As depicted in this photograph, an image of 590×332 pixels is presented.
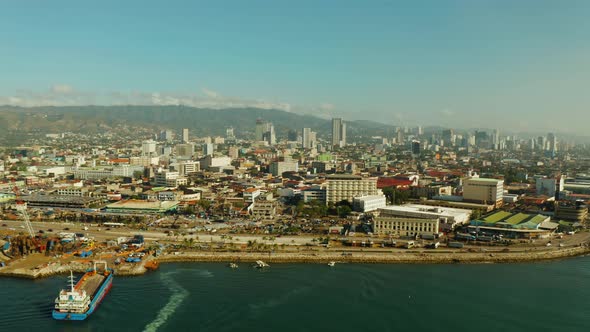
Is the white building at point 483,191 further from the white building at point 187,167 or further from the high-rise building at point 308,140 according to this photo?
the high-rise building at point 308,140

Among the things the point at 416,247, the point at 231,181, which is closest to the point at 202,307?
the point at 416,247

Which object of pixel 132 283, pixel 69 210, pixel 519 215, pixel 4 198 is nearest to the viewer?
pixel 132 283

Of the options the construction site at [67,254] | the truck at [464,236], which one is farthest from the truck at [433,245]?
the construction site at [67,254]

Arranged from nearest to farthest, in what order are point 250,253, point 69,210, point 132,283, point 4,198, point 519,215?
point 132,283 → point 250,253 → point 519,215 → point 69,210 → point 4,198

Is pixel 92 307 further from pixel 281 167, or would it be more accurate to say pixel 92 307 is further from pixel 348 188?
pixel 281 167

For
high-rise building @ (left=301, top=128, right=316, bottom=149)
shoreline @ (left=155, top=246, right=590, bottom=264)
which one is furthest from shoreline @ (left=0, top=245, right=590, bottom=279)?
high-rise building @ (left=301, top=128, right=316, bottom=149)

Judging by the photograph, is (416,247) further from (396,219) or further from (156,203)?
(156,203)

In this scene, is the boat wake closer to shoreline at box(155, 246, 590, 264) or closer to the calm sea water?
the calm sea water

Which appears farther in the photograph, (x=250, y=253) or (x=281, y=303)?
(x=250, y=253)
